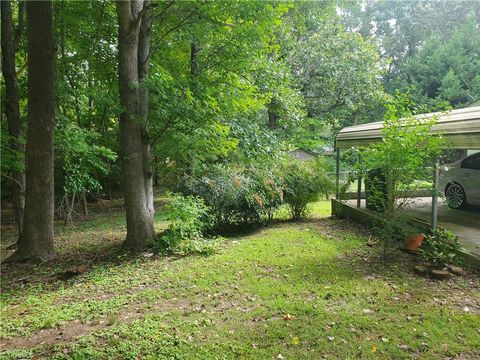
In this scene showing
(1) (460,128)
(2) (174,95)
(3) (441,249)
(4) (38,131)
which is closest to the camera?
(3) (441,249)

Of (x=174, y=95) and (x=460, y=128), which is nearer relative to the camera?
(x=460, y=128)

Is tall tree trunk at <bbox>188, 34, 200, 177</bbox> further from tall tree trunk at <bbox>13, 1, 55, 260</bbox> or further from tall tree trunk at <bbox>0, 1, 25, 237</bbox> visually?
tall tree trunk at <bbox>0, 1, 25, 237</bbox>

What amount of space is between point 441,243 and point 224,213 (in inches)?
183

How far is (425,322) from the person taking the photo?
380cm

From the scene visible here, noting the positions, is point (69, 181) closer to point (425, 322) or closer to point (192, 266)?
point (192, 266)

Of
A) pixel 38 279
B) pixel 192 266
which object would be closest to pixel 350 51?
pixel 192 266

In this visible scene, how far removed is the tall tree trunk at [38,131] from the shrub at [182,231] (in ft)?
7.13

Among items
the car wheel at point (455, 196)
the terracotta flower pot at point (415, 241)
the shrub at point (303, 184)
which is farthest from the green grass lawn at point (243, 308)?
the car wheel at point (455, 196)

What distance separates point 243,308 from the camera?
4242 millimetres

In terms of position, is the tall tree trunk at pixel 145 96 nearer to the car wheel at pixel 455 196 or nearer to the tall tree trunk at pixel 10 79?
the tall tree trunk at pixel 10 79

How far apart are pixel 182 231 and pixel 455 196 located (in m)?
6.90

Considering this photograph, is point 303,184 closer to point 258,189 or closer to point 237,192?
point 258,189

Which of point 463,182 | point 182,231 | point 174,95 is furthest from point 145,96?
point 463,182

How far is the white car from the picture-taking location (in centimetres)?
828
